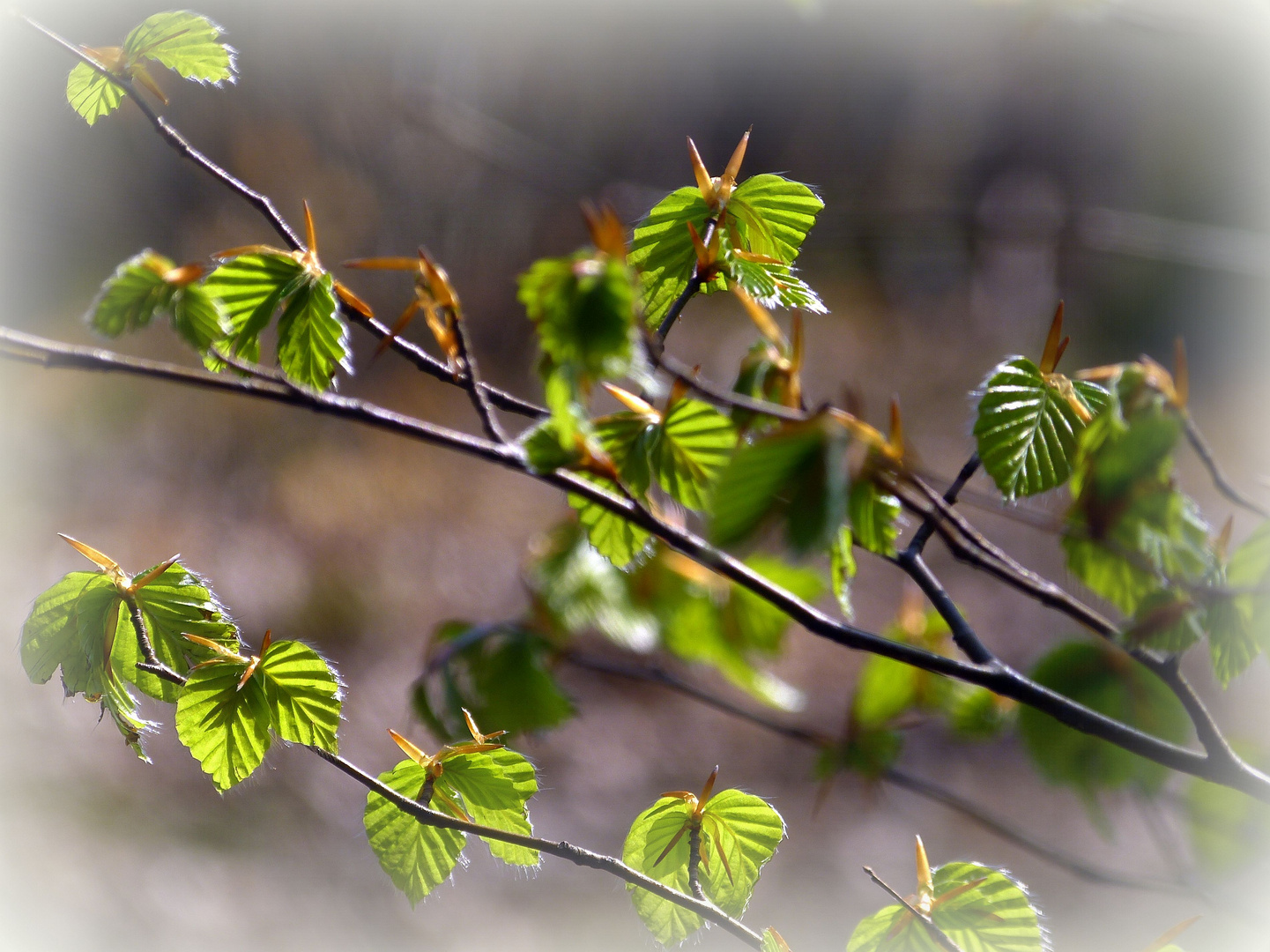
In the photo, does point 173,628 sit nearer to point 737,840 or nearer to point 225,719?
point 225,719

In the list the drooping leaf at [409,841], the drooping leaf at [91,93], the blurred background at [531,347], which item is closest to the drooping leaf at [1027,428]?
the drooping leaf at [409,841]

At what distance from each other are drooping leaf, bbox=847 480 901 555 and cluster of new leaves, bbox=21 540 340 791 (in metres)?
0.18

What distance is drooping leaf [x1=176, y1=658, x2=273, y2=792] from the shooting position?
0.24 meters

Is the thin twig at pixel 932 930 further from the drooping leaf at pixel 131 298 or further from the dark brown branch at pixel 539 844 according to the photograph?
the drooping leaf at pixel 131 298

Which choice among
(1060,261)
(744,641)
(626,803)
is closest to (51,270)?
(626,803)

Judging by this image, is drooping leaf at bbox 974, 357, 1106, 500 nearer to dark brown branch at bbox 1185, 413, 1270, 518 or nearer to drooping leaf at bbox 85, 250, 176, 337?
dark brown branch at bbox 1185, 413, 1270, 518

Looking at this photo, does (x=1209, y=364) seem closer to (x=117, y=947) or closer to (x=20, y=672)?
(x=117, y=947)

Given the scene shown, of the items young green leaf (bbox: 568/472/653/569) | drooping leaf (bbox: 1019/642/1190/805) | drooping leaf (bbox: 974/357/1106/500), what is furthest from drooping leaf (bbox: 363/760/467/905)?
drooping leaf (bbox: 1019/642/1190/805)

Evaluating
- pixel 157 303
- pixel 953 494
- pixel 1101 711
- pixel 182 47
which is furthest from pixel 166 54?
pixel 1101 711

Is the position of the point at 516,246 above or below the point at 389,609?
above

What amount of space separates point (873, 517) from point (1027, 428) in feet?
0.19

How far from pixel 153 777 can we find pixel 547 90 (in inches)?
85.3

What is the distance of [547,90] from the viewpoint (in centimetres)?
245

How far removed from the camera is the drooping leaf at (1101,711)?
0.45 meters
